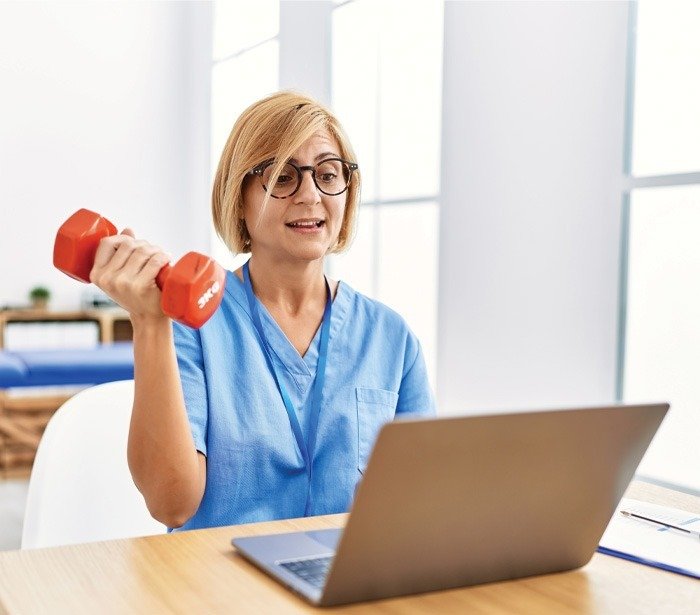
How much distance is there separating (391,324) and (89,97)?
13.5 ft

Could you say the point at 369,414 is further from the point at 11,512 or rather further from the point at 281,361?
the point at 11,512

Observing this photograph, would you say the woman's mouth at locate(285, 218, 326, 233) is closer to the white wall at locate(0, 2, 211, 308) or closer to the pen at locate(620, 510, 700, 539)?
the pen at locate(620, 510, 700, 539)

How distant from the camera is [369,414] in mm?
1406

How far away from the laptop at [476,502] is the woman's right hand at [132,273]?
311mm

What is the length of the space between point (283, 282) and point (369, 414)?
0.26m

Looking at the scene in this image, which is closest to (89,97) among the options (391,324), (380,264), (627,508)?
(380,264)

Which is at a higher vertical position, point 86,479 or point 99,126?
point 99,126

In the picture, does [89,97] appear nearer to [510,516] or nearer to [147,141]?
[147,141]

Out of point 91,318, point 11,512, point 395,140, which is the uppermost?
point 395,140

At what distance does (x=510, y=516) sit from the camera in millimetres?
802

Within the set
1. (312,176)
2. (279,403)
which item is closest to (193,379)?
(279,403)

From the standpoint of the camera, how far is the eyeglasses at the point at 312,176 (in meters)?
1.41

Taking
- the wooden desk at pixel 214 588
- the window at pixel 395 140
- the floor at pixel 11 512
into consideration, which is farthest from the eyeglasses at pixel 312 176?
the floor at pixel 11 512

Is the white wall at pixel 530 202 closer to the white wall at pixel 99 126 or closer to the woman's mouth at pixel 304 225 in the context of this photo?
the woman's mouth at pixel 304 225
